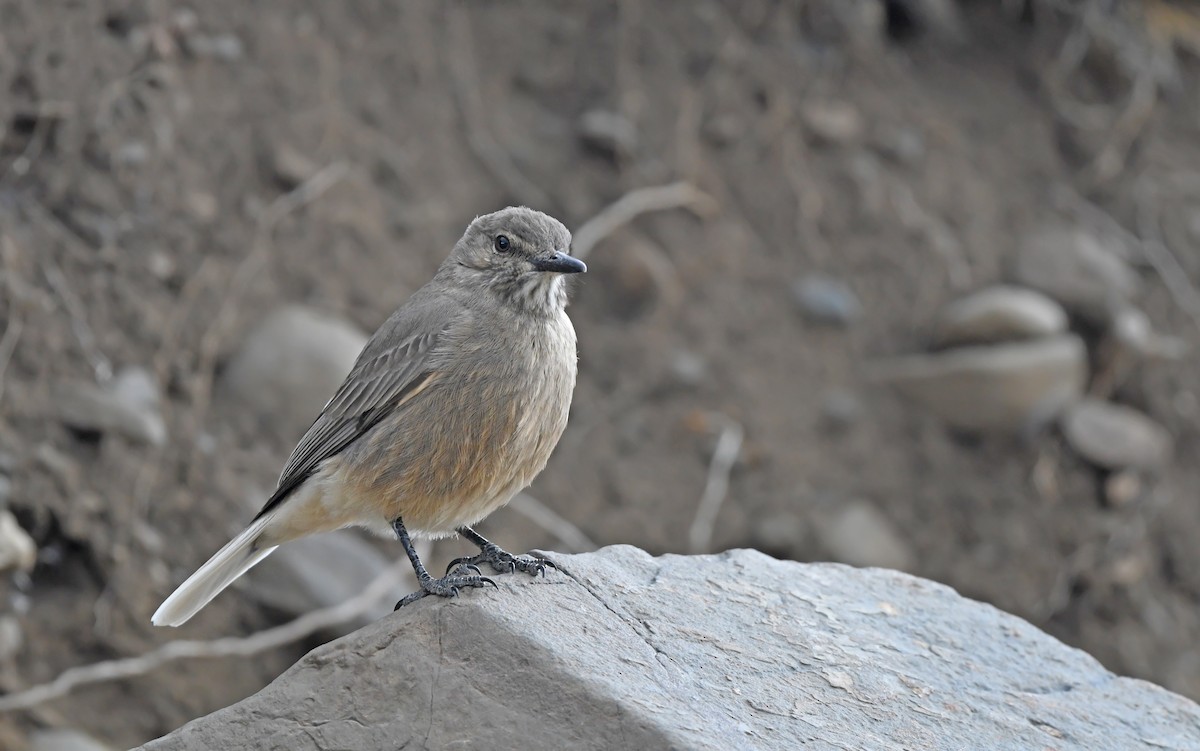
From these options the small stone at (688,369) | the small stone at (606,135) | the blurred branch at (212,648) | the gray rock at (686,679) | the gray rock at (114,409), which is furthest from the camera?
the small stone at (606,135)

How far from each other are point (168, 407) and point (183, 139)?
1.62 meters

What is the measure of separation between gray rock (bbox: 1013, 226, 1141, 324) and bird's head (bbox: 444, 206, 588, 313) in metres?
5.20

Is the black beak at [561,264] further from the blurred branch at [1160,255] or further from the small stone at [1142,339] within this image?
the blurred branch at [1160,255]

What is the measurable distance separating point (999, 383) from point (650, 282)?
2.23 meters

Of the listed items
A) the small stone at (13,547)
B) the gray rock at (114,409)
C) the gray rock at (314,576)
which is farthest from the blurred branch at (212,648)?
the gray rock at (114,409)

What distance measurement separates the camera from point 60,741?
562 centimetres

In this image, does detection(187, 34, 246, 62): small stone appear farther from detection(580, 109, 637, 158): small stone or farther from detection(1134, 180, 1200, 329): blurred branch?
detection(1134, 180, 1200, 329): blurred branch

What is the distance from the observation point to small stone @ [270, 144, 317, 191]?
7609 mm

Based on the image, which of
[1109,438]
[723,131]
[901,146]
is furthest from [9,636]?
[901,146]

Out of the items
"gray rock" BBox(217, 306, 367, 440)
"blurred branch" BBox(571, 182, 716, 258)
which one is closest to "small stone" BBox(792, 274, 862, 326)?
"blurred branch" BBox(571, 182, 716, 258)

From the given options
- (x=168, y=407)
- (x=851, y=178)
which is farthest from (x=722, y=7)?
(x=168, y=407)

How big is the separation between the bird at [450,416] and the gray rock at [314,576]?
4.94 feet

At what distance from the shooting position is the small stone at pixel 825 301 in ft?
28.7

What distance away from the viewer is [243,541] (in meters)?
4.75
